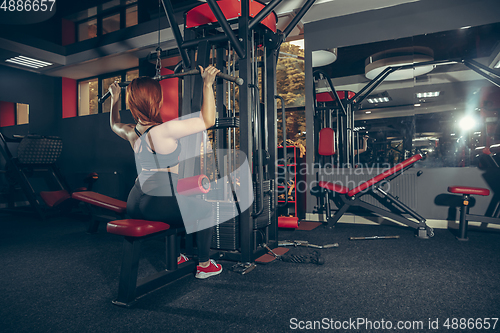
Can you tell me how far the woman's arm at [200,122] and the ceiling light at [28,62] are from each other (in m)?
6.10

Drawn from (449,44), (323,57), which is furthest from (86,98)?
(449,44)

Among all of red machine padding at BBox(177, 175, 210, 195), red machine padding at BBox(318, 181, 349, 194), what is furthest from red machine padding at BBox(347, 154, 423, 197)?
red machine padding at BBox(177, 175, 210, 195)

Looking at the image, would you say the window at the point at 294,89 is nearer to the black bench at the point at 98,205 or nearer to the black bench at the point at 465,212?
the black bench at the point at 465,212

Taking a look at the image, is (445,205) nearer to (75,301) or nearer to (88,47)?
(75,301)

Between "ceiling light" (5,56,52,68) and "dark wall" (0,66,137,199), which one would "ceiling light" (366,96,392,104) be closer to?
"dark wall" (0,66,137,199)

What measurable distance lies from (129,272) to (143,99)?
1.03 m

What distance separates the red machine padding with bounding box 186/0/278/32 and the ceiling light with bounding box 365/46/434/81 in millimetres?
2310

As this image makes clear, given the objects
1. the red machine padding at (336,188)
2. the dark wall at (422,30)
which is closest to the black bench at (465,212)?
the dark wall at (422,30)

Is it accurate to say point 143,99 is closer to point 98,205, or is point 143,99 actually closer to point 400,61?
point 98,205

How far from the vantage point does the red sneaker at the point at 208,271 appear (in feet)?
7.04

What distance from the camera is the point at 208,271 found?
218cm

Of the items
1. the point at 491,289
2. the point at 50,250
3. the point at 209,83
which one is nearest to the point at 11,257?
the point at 50,250

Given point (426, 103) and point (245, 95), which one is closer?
point (245, 95)

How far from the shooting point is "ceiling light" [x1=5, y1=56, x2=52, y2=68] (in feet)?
19.5
